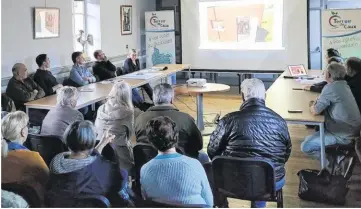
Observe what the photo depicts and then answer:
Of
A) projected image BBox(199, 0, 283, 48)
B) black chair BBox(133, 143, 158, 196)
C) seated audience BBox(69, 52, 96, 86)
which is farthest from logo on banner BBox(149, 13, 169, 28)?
black chair BBox(133, 143, 158, 196)

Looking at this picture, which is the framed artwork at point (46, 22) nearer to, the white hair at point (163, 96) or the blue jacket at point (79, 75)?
the blue jacket at point (79, 75)

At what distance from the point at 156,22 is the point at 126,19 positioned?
738 mm

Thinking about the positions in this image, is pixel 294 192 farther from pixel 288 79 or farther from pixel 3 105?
pixel 3 105

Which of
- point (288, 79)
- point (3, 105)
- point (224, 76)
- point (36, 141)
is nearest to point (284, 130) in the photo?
point (36, 141)

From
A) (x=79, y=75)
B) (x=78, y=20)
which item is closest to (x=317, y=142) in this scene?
(x=79, y=75)

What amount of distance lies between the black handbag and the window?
4796 millimetres

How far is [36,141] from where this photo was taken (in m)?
3.00

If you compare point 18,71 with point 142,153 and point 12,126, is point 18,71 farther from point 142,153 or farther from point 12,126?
point 142,153

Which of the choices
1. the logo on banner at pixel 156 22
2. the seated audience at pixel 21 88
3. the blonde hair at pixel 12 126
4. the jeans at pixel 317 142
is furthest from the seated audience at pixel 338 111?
the logo on banner at pixel 156 22

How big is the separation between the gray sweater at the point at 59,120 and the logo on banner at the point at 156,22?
5.54 m

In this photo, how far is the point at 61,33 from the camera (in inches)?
249

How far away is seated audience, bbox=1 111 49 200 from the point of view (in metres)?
2.19

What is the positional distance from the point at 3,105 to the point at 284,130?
2.56 m

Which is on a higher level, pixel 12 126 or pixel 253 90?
pixel 253 90
